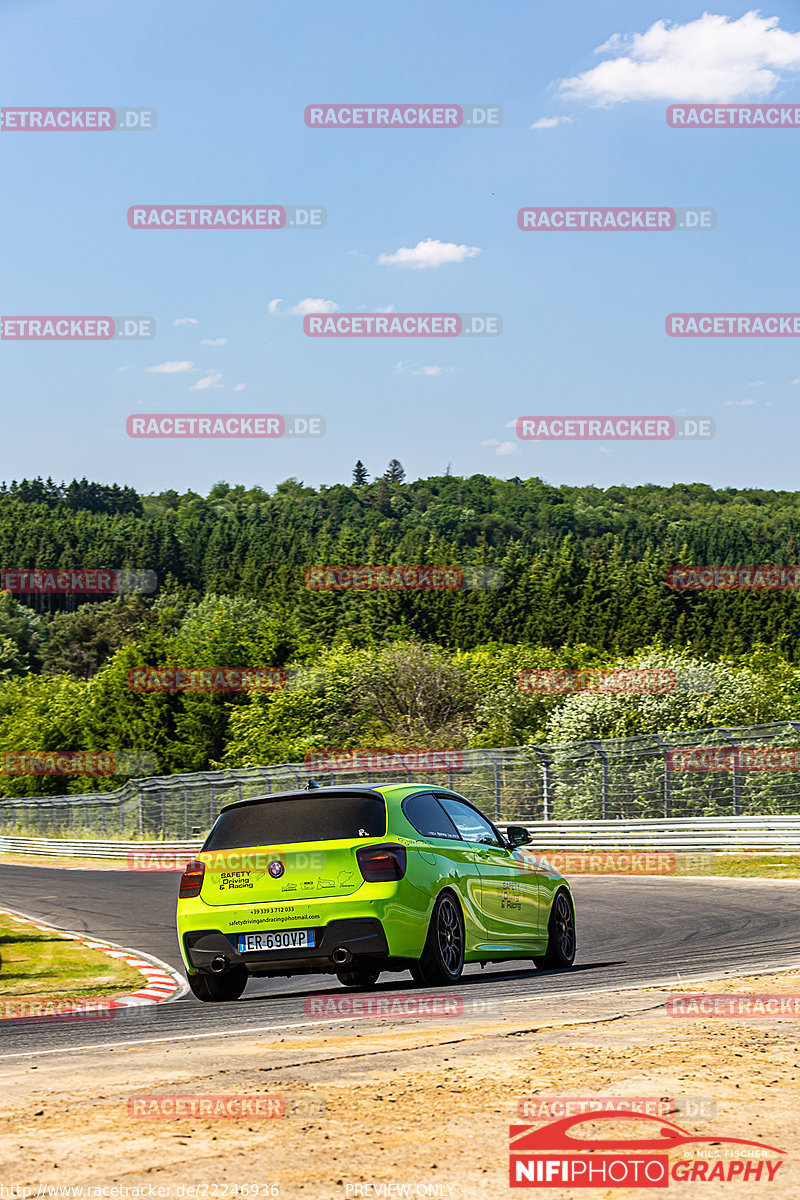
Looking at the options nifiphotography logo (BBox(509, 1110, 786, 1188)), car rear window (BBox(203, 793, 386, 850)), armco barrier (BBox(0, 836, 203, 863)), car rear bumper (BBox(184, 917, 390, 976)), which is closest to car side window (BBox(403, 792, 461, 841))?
car rear window (BBox(203, 793, 386, 850))

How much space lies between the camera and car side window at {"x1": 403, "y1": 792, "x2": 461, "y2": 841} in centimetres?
961

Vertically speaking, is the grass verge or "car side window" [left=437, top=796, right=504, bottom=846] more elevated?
"car side window" [left=437, top=796, right=504, bottom=846]

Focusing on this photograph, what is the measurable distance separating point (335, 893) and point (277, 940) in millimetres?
523

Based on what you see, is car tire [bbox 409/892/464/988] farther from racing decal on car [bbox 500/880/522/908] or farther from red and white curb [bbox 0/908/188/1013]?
red and white curb [bbox 0/908/188/1013]

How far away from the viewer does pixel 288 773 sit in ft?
124

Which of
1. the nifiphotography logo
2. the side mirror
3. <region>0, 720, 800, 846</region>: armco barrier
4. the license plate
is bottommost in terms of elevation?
<region>0, 720, 800, 846</region>: armco barrier

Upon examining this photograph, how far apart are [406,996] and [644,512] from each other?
162 meters

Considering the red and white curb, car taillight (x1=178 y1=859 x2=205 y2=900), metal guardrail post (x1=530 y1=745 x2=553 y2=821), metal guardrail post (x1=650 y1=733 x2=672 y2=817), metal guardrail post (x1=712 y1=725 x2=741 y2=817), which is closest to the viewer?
car taillight (x1=178 y1=859 x2=205 y2=900)

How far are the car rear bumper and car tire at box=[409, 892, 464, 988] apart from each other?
43 centimetres

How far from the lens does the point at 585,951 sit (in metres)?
12.4

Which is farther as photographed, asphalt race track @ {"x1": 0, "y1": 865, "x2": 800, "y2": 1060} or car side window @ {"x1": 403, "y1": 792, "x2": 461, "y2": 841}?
car side window @ {"x1": 403, "y1": 792, "x2": 461, "y2": 841}

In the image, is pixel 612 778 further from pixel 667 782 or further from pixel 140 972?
pixel 140 972

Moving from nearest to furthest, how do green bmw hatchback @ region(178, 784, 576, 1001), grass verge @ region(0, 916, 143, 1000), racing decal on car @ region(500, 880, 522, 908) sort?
green bmw hatchback @ region(178, 784, 576, 1001), racing decal on car @ region(500, 880, 522, 908), grass verge @ region(0, 916, 143, 1000)

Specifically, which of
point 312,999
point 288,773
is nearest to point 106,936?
point 312,999
